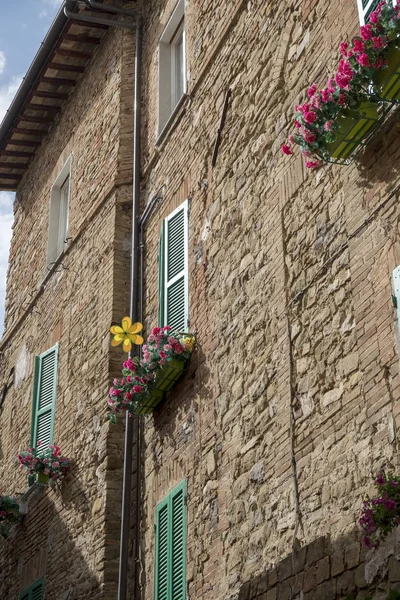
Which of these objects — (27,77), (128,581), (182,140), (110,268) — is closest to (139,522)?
(128,581)

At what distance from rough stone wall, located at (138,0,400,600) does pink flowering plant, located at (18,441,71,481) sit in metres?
1.45

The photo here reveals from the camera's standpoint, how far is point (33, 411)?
11.3 m

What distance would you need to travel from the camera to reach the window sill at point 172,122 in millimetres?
9913

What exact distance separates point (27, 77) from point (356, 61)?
7934mm

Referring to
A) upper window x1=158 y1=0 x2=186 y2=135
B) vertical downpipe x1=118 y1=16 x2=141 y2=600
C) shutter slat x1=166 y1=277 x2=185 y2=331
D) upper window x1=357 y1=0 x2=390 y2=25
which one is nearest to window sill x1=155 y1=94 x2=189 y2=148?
upper window x1=158 y1=0 x2=186 y2=135

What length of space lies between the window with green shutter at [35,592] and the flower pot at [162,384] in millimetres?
2190

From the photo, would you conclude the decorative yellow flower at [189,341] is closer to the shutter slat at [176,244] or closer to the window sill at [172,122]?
the shutter slat at [176,244]

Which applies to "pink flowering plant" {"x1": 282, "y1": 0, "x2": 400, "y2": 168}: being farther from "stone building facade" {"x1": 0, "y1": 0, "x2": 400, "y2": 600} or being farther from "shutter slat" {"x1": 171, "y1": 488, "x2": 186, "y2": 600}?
"shutter slat" {"x1": 171, "y1": 488, "x2": 186, "y2": 600}

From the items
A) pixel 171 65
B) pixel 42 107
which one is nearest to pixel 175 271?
pixel 171 65

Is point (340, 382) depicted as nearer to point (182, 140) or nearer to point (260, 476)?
point (260, 476)

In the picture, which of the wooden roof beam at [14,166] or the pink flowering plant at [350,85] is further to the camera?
the wooden roof beam at [14,166]

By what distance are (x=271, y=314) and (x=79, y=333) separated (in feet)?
12.7

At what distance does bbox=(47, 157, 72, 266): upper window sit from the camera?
12.7 metres

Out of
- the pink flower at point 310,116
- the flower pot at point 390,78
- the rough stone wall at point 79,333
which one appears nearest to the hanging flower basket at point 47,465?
the rough stone wall at point 79,333
